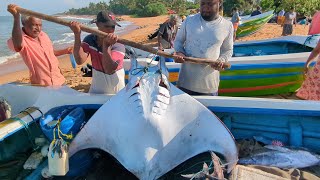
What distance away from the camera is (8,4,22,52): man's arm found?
10.1 ft

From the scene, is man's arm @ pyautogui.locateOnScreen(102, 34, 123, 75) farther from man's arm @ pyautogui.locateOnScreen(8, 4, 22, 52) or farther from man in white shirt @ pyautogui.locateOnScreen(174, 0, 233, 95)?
man's arm @ pyautogui.locateOnScreen(8, 4, 22, 52)

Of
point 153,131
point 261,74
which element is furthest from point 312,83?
point 153,131

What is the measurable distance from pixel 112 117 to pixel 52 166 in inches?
25.4

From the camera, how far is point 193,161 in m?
2.81

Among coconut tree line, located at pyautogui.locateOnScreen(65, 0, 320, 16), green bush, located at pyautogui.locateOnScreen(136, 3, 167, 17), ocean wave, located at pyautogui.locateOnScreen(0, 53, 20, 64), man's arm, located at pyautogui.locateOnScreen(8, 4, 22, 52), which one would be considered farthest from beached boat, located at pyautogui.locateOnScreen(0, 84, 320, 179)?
green bush, located at pyautogui.locateOnScreen(136, 3, 167, 17)

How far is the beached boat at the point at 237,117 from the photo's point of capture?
3.05 metres

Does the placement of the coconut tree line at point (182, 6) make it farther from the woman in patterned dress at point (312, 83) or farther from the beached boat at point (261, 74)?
the woman in patterned dress at point (312, 83)

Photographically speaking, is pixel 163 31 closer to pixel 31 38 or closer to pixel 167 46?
pixel 167 46

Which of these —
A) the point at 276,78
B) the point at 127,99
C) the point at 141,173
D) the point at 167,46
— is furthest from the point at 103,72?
the point at 167,46

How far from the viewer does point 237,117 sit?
3.28m

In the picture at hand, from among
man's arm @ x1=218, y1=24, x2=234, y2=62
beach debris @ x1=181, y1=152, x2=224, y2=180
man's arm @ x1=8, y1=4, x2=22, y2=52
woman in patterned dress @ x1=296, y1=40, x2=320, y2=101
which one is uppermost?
man's arm @ x1=8, y1=4, x2=22, y2=52

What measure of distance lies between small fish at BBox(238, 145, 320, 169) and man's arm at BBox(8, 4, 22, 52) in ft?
Result: 8.32

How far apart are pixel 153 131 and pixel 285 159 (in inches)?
50.3

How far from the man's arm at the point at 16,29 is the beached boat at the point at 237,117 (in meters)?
0.55
